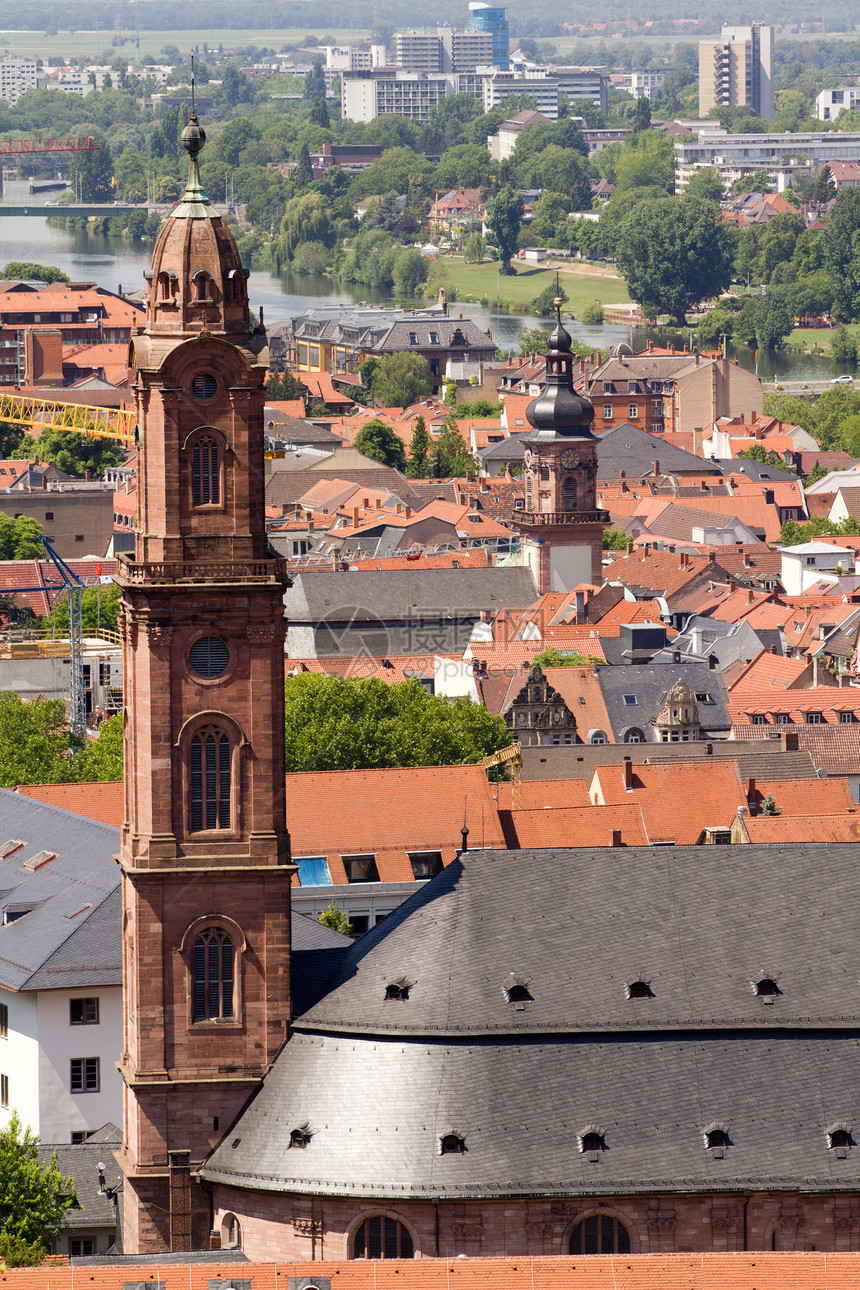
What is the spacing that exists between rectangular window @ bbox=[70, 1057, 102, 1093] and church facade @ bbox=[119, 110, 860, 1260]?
11102mm

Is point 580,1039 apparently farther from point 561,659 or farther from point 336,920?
point 561,659

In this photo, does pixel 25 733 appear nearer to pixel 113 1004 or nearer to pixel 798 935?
pixel 113 1004

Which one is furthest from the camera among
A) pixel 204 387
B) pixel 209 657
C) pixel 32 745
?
pixel 32 745

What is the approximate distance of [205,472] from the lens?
61344 mm

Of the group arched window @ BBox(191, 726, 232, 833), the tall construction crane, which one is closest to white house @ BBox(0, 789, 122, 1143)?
arched window @ BBox(191, 726, 232, 833)

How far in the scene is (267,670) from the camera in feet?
203

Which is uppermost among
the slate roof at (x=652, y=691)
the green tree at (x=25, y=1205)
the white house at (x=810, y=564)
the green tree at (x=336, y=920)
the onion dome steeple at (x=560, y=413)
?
the onion dome steeple at (x=560, y=413)

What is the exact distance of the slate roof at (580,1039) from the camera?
193 feet

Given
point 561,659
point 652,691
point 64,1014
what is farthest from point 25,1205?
point 561,659

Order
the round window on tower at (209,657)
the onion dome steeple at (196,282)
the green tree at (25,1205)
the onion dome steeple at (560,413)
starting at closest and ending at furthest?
the green tree at (25,1205) < the onion dome steeple at (196,282) < the round window on tower at (209,657) < the onion dome steeple at (560,413)

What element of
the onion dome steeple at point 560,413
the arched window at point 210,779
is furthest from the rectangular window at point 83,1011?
the onion dome steeple at point 560,413

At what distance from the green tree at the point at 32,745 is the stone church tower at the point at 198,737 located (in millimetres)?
38084

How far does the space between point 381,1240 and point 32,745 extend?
160 ft

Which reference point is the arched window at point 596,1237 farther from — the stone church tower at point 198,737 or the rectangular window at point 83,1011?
the rectangular window at point 83,1011
